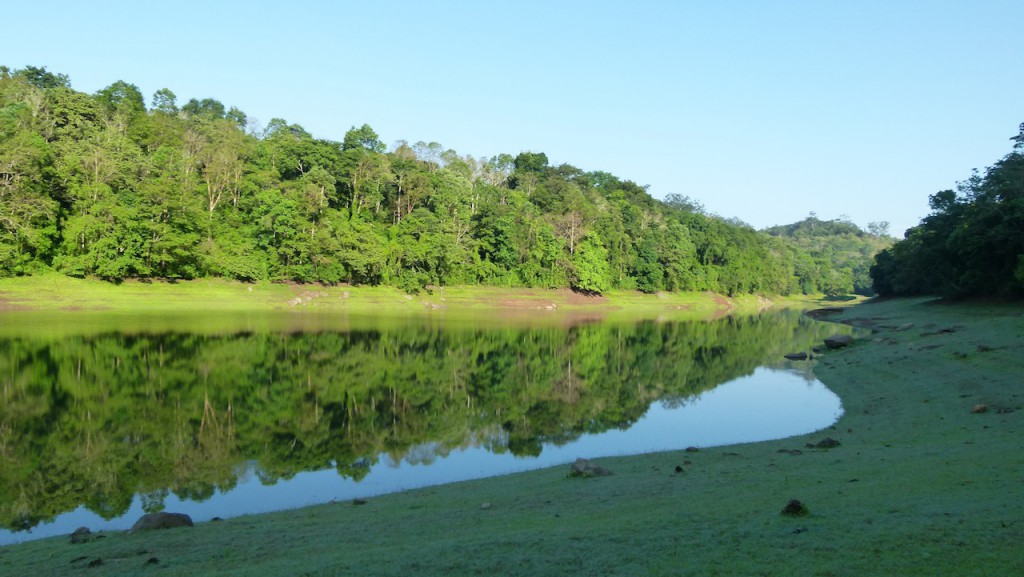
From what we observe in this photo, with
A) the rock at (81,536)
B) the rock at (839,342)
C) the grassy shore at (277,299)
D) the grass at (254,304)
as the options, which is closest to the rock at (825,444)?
the rock at (81,536)

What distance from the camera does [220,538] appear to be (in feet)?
28.9

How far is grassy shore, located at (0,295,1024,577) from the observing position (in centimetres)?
640

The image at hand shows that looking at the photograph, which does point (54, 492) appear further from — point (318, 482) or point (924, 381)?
point (924, 381)

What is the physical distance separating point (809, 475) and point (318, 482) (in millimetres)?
9939

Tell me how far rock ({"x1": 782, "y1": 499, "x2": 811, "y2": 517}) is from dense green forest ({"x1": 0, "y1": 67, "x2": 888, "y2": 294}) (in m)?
62.1

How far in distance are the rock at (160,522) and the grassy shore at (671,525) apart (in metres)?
0.37

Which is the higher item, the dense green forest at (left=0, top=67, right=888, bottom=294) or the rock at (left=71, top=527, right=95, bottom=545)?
the dense green forest at (left=0, top=67, right=888, bottom=294)

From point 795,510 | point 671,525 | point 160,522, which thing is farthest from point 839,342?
point 160,522

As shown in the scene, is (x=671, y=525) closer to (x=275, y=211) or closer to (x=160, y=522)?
(x=160, y=522)

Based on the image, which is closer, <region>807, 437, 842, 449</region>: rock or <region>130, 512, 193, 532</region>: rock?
<region>130, 512, 193, 532</region>: rock

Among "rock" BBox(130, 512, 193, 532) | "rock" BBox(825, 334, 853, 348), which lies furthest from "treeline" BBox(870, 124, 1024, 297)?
"rock" BBox(130, 512, 193, 532)

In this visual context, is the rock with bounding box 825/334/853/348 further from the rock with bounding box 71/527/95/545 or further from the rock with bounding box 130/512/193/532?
the rock with bounding box 71/527/95/545

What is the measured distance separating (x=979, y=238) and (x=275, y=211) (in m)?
67.8

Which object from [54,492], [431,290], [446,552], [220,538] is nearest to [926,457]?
[446,552]
